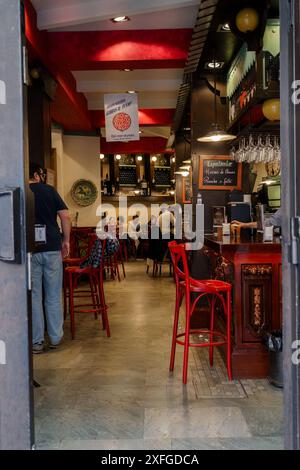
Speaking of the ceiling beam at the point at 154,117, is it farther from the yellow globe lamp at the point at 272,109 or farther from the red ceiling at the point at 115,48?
the yellow globe lamp at the point at 272,109

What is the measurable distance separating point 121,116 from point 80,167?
350 cm

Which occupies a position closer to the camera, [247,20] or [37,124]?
[247,20]

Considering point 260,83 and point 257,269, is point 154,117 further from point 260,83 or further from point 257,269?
point 257,269

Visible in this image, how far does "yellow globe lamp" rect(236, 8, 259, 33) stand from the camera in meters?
4.31

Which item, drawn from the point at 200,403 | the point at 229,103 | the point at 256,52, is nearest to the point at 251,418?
the point at 200,403

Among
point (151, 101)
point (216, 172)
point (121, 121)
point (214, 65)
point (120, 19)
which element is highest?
point (151, 101)

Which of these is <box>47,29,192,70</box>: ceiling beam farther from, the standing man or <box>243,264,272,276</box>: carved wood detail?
<box>243,264,272,276</box>: carved wood detail

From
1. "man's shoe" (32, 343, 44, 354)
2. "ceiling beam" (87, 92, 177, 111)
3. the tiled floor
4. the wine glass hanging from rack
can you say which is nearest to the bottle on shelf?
"ceiling beam" (87, 92, 177, 111)

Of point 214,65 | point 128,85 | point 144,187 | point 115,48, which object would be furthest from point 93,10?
point 144,187

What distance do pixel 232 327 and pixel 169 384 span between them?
29.5 inches

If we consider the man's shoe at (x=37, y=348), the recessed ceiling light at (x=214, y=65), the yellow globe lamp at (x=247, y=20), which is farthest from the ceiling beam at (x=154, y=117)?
the man's shoe at (x=37, y=348)

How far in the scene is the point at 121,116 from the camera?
7.48 meters

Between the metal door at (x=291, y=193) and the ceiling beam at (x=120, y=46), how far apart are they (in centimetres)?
433

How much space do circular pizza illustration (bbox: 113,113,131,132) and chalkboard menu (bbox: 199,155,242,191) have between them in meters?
1.79
